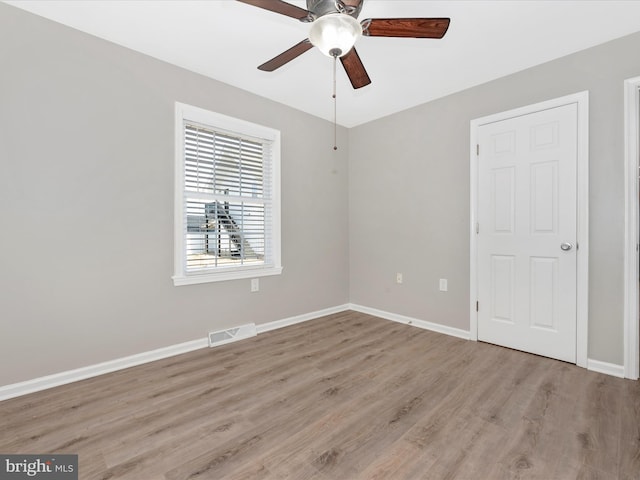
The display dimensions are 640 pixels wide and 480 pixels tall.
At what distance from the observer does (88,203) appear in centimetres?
231

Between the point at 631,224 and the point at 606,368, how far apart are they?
110 cm

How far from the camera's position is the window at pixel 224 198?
2807 mm

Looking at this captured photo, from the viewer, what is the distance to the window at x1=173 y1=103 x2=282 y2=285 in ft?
9.21

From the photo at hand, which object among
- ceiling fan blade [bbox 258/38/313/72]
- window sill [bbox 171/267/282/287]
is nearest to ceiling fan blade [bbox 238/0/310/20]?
ceiling fan blade [bbox 258/38/313/72]

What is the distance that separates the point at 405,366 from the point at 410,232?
1635 mm

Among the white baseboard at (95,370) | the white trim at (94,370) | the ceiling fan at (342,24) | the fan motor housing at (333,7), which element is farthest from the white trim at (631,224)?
the white trim at (94,370)

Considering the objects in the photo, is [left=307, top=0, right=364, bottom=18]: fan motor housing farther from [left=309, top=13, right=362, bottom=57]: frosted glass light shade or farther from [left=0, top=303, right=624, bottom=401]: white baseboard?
[left=0, top=303, right=624, bottom=401]: white baseboard

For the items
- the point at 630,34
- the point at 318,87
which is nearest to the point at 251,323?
the point at 318,87

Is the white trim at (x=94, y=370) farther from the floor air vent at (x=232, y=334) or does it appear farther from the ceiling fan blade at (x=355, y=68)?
the ceiling fan blade at (x=355, y=68)

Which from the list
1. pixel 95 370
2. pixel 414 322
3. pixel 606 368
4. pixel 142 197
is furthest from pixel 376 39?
pixel 95 370

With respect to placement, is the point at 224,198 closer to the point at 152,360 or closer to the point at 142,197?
the point at 142,197

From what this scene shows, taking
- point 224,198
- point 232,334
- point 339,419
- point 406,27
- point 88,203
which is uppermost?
point 406,27

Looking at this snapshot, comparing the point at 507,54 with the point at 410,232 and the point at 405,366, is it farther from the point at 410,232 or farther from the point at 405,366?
the point at 405,366

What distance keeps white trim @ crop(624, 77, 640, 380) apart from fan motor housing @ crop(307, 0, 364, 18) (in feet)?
7.09
